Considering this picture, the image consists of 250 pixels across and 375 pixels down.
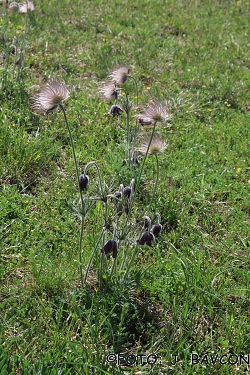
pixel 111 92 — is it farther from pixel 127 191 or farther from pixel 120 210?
pixel 120 210

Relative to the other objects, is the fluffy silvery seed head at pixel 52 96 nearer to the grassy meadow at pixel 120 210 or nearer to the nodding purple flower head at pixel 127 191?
the grassy meadow at pixel 120 210

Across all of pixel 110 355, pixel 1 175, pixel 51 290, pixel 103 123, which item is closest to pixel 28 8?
pixel 103 123

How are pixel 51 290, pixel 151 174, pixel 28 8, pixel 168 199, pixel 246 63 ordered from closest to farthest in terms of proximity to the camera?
1. pixel 51 290
2. pixel 168 199
3. pixel 151 174
4. pixel 28 8
5. pixel 246 63

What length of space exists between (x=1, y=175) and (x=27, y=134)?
1.79 feet

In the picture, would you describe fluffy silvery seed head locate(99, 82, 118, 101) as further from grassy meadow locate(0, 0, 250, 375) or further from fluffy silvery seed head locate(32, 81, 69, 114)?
fluffy silvery seed head locate(32, 81, 69, 114)

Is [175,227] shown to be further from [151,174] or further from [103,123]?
[103,123]

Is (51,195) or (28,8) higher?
(28,8)

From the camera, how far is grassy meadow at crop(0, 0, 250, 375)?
96.0 inches

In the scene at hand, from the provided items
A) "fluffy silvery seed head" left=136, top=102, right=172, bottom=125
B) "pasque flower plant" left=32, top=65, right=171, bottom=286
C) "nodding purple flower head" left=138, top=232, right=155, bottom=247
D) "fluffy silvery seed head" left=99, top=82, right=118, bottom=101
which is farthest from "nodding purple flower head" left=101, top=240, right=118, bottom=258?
"fluffy silvery seed head" left=99, top=82, right=118, bottom=101

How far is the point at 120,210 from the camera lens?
101 inches

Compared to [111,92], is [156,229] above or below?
below

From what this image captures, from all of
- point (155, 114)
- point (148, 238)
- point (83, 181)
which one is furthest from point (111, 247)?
point (155, 114)

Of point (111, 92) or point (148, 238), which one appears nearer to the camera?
point (148, 238)

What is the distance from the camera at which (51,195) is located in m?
3.44
